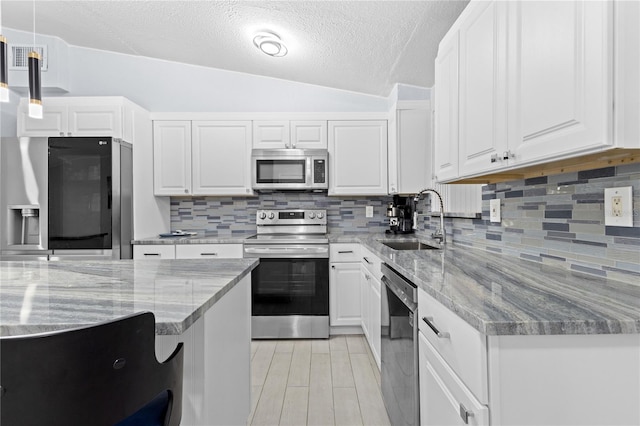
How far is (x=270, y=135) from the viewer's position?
3268 mm

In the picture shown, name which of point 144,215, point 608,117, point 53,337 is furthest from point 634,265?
point 144,215

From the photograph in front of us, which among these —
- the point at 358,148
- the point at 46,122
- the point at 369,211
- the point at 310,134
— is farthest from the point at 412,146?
the point at 46,122

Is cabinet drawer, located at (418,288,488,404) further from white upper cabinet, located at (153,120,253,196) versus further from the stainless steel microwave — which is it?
white upper cabinet, located at (153,120,253,196)

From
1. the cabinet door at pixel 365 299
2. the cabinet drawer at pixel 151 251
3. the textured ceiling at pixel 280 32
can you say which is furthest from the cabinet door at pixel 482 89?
the cabinet drawer at pixel 151 251

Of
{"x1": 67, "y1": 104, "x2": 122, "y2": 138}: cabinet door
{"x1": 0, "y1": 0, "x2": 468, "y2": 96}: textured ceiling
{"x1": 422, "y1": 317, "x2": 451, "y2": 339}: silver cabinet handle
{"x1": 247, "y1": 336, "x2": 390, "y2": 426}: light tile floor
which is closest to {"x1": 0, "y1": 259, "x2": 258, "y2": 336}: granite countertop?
{"x1": 422, "y1": 317, "x2": 451, "y2": 339}: silver cabinet handle

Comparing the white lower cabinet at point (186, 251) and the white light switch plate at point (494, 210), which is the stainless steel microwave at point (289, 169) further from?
the white light switch plate at point (494, 210)

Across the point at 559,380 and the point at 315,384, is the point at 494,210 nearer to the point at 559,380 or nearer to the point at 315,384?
the point at 559,380

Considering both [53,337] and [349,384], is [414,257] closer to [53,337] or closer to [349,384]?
[349,384]

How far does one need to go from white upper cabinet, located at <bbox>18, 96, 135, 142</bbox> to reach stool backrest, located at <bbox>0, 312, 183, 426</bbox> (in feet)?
9.25

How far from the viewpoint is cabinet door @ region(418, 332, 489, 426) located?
827 mm

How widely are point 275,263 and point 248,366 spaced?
49.4 inches

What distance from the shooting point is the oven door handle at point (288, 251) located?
2.96 meters

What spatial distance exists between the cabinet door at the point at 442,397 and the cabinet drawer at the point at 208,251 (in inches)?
81.3

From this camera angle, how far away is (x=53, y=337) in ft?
1.86
